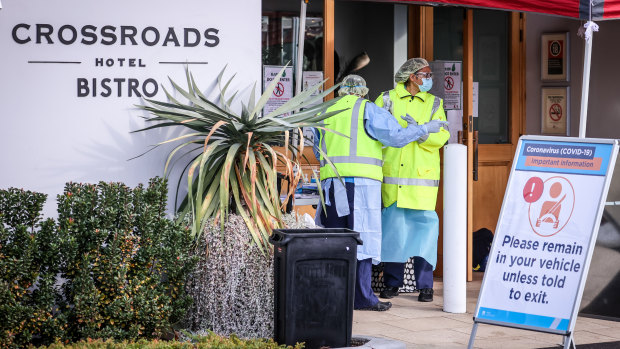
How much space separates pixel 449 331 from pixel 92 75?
2981 millimetres

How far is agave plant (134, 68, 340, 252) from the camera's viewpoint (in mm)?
5961

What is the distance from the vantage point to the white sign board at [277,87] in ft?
28.1

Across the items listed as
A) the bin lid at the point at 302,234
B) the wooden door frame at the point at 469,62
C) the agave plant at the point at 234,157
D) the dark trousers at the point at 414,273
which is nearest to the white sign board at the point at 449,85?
the wooden door frame at the point at 469,62

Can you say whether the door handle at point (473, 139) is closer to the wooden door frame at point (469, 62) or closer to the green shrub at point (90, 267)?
the wooden door frame at point (469, 62)

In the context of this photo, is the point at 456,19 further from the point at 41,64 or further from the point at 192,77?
the point at 41,64

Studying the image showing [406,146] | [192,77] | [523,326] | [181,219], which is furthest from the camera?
[406,146]

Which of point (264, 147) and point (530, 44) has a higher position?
point (530, 44)

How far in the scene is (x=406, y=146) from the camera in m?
8.01

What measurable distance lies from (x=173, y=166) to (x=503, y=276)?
232cm

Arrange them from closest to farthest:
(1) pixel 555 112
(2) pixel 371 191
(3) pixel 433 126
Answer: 1. (2) pixel 371 191
2. (3) pixel 433 126
3. (1) pixel 555 112

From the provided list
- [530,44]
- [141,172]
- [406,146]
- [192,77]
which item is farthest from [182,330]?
[530,44]

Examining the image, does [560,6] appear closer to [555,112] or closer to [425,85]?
[425,85]

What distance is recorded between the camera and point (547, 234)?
554 cm

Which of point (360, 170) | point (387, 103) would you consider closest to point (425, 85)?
point (387, 103)
